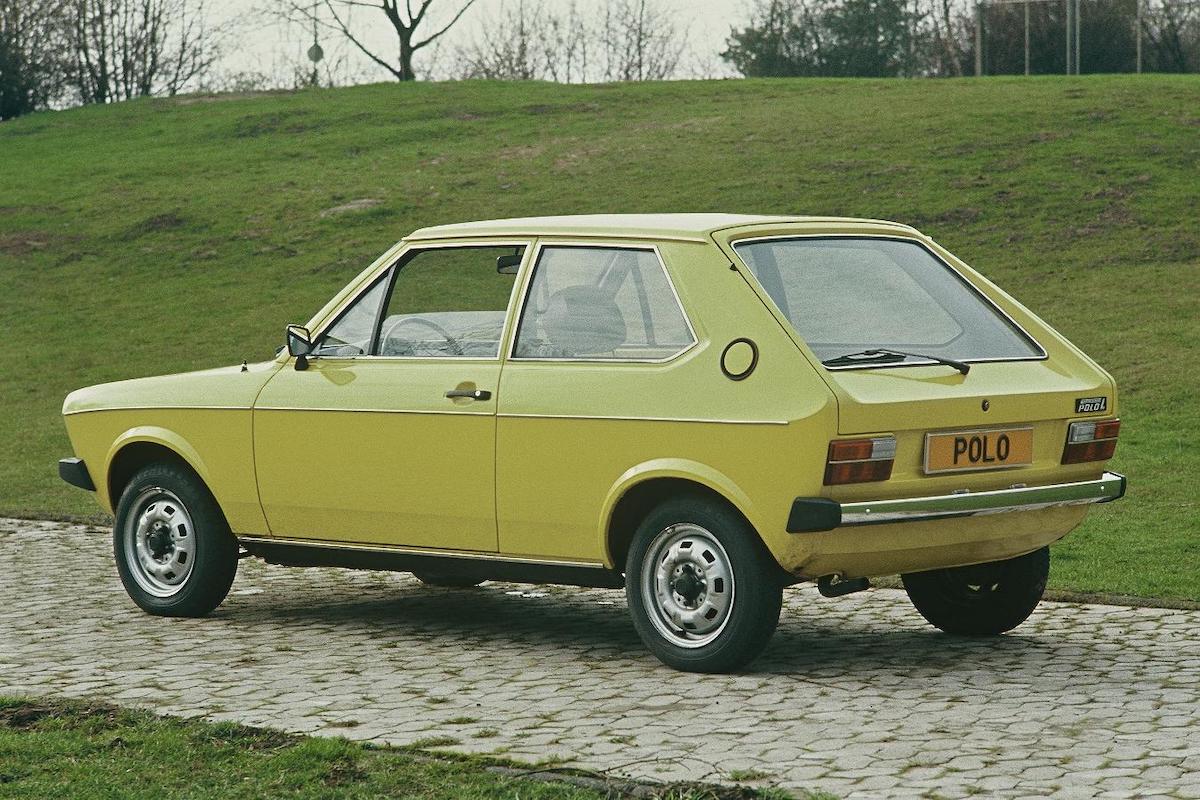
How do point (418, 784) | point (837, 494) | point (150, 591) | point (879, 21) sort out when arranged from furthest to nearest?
point (879, 21) < point (150, 591) < point (837, 494) < point (418, 784)

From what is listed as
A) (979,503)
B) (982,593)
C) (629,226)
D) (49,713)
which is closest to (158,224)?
(629,226)

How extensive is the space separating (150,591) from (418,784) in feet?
13.1

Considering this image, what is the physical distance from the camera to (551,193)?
33.9 m


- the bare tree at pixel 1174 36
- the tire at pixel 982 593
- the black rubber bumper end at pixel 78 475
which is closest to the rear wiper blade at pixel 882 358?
the tire at pixel 982 593

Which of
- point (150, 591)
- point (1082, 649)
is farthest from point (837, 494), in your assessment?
point (150, 591)

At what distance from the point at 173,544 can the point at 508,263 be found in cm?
235

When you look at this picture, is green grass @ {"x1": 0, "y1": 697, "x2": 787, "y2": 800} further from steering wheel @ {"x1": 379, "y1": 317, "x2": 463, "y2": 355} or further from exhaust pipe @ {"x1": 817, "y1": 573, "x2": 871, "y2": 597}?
steering wheel @ {"x1": 379, "y1": 317, "x2": 463, "y2": 355}

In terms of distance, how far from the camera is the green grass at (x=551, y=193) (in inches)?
923

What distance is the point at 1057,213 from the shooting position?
28547 mm

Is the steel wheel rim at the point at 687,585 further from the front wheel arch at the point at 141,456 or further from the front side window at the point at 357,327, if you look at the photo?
the front wheel arch at the point at 141,456

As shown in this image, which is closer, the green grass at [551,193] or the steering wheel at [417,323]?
the steering wheel at [417,323]

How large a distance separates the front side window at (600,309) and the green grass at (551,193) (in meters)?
7.45

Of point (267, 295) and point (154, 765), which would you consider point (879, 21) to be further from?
point (154, 765)

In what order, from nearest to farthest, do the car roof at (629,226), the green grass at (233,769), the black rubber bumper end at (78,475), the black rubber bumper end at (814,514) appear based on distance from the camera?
the green grass at (233,769) → the black rubber bumper end at (814,514) → the car roof at (629,226) → the black rubber bumper end at (78,475)
